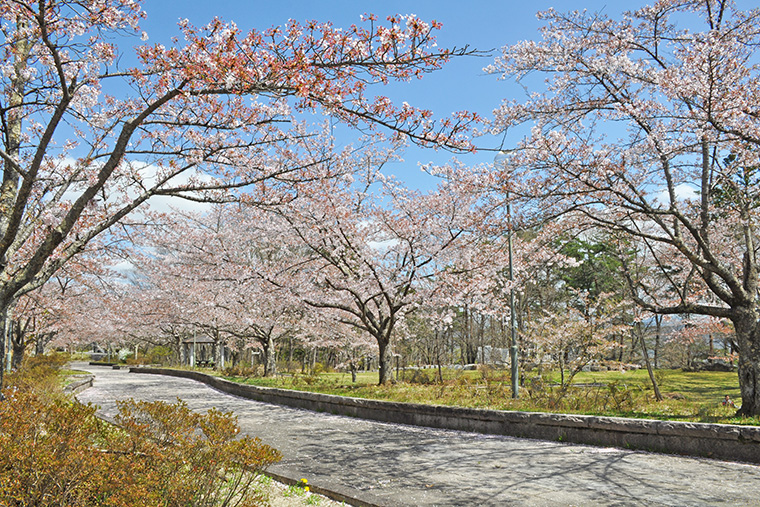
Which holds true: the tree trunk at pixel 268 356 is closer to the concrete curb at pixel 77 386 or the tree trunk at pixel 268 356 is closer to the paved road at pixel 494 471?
the concrete curb at pixel 77 386

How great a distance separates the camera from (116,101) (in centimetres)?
781

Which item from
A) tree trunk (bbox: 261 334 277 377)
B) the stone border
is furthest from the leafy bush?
tree trunk (bbox: 261 334 277 377)

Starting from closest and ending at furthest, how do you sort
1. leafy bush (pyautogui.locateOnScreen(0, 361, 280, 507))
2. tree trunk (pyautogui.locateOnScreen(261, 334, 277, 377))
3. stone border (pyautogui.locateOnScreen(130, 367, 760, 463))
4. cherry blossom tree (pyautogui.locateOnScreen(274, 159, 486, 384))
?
leafy bush (pyautogui.locateOnScreen(0, 361, 280, 507)) < stone border (pyautogui.locateOnScreen(130, 367, 760, 463)) < cherry blossom tree (pyautogui.locateOnScreen(274, 159, 486, 384)) < tree trunk (pyautogui.locateOnScreen(261, 334, 277, 377))

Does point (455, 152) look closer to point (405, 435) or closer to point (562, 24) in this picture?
point (405, 435)

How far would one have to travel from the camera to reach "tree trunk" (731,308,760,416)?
7.93 meters

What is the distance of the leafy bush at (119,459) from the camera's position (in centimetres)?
314

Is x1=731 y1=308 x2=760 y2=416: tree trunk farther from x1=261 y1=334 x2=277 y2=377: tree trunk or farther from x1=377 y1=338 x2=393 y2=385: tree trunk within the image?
x1=261 y1=334 x2=277 y2=377: tree trunk

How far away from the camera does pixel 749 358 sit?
803cm

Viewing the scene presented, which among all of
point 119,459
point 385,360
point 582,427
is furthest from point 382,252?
point 119,459

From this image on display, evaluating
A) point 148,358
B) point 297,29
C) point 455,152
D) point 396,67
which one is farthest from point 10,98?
point 148,358

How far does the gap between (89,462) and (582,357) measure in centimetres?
1007

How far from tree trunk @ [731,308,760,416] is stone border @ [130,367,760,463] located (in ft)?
7.24

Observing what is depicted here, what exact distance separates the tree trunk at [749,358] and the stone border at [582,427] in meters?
2.21

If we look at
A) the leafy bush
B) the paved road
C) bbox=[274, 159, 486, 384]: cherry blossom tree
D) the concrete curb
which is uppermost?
bbox=[274, 159, 486, 384]: cherry blossom tree
